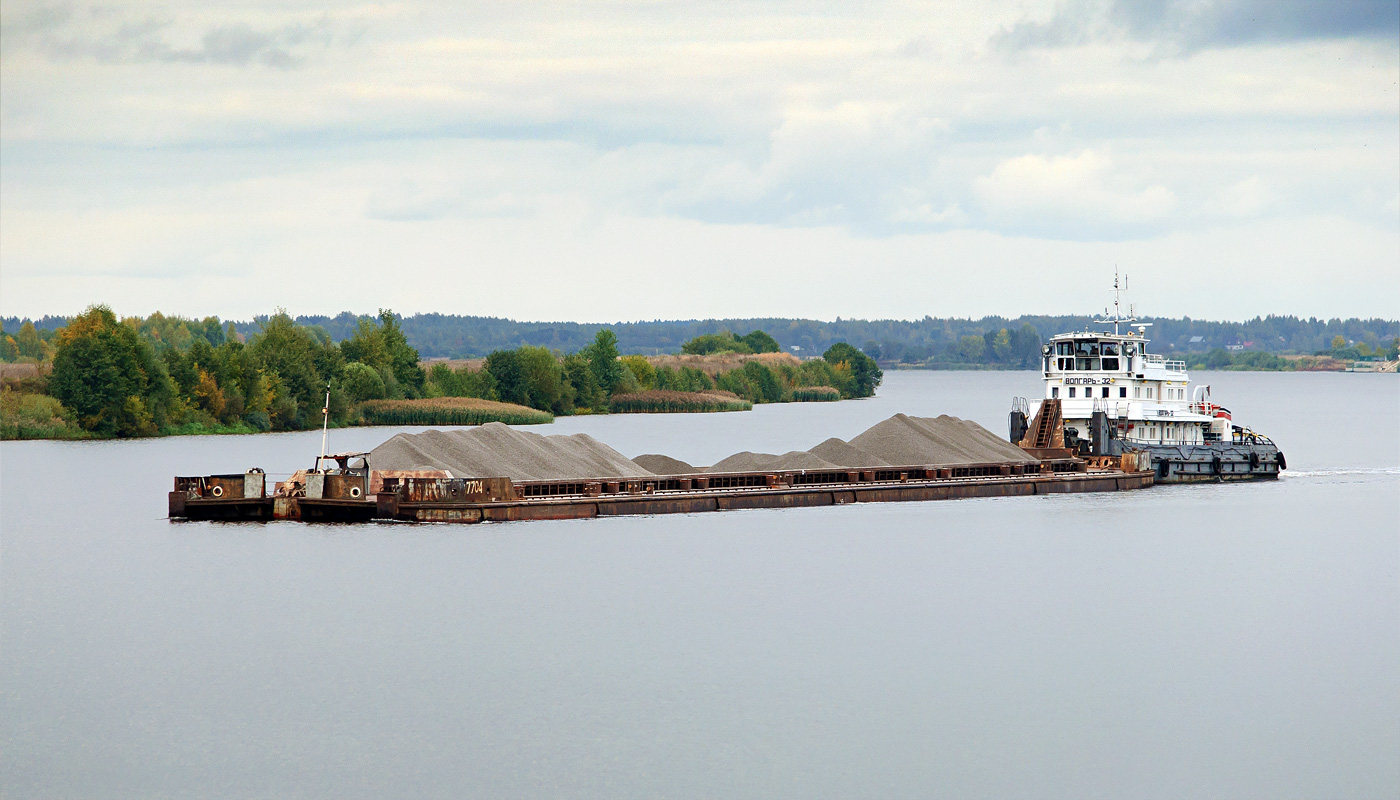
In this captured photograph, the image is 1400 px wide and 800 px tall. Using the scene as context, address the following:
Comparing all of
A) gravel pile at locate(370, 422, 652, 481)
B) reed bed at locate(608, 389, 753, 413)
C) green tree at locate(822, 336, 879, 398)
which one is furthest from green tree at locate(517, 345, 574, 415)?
gravel pile at locate(370, 422, 652, 481)

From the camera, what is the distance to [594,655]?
2123 centimetres

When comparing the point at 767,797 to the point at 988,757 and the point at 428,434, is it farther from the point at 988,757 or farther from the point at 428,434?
the point at 428,434

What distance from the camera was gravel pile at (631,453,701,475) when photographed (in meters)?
43.5

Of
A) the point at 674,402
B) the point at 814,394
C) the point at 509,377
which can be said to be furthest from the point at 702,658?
the point at 814,394

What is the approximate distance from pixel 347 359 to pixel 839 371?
6609 centimetres

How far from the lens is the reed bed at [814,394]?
468ft

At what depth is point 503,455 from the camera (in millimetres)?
39562

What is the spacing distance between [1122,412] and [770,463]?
44.4ft

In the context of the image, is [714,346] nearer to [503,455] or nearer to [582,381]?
[582,381]

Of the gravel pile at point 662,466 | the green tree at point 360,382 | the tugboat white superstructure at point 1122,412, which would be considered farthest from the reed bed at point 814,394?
the gravel pile at point 662,466

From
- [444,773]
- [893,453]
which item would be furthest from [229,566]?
[893,453]

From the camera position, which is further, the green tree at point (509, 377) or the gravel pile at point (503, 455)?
the green tree at point (509, 377)

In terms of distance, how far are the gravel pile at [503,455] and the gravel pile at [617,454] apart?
3 cm

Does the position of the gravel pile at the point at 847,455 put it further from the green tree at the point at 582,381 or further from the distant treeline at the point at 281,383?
the green tree at the point at 582,381
